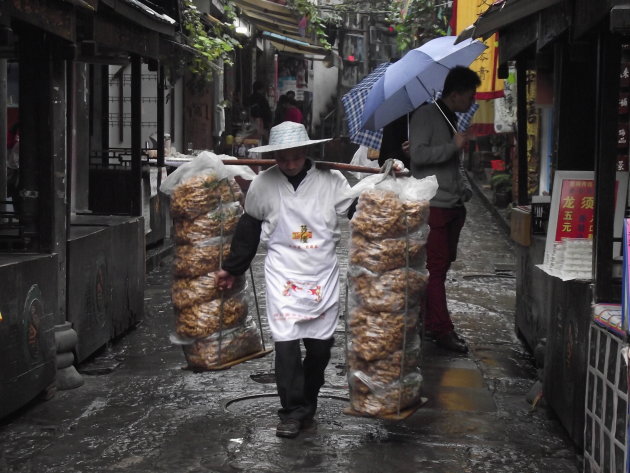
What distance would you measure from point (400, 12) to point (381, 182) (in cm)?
1790

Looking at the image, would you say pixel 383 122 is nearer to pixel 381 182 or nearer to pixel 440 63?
pixel 440 63

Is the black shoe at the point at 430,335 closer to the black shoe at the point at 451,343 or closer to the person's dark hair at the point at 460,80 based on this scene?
the black shoe at the point at 451,343

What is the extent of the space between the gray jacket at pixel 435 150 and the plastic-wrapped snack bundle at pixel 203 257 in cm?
247

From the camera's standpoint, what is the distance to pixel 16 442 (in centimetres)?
636

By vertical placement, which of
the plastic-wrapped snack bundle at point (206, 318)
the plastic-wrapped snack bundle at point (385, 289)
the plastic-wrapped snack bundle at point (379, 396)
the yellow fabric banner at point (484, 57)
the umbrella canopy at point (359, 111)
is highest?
the yellow fabric banner at point (484, 57)

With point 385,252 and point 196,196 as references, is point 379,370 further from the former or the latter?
point 196,196

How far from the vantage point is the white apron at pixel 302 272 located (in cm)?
636

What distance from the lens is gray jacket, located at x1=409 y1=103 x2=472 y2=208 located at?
874 centimetres

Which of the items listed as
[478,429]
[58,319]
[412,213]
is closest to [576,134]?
[412,213]

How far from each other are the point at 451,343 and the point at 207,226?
308 centimetres

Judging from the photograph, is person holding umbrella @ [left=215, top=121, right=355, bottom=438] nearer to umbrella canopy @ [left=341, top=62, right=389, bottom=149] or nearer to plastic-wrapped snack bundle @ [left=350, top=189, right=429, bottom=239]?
plastic-wrapped snack bundle @ [left=350, top=189, right=429, bottom=239]

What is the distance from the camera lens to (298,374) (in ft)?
21.2

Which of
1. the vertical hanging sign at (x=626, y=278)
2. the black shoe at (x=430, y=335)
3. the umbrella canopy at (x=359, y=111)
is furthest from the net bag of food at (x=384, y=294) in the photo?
the umbrella canopy at (x=359, y=111)

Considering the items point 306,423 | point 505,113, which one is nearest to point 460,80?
point 306,423
